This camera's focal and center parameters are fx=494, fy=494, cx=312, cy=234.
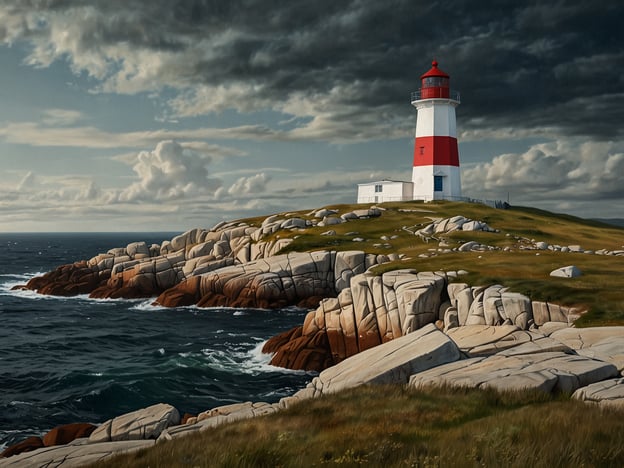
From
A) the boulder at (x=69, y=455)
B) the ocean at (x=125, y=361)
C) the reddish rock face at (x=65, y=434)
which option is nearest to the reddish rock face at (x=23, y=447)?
the reddish rock face at (x=65, y=434)

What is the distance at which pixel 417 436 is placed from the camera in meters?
8.52

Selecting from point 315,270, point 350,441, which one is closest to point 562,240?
point 315,270

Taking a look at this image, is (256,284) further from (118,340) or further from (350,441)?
(350,441)

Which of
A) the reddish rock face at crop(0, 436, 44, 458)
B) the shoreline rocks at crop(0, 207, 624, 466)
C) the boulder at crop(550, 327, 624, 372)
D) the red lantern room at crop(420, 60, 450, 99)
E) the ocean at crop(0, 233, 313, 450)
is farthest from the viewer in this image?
the red lantern room at crop(420, 60, 450, 99)

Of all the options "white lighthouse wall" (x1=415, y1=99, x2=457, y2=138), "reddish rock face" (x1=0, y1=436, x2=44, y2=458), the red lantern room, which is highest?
the red lantern room

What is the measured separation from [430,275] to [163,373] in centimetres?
1734

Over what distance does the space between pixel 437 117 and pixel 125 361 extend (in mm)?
57236

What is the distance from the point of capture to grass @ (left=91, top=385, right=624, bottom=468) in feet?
22.2

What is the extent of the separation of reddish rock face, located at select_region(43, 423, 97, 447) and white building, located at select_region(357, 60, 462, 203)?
Answer: 65.1 meters

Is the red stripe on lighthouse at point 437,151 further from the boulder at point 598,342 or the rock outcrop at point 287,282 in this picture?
the boulder at point 598,342

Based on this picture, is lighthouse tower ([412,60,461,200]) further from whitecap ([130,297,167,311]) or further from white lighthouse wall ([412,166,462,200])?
whitecap ([130,297,167,311])

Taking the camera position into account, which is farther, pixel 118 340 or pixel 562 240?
pixel 562 240

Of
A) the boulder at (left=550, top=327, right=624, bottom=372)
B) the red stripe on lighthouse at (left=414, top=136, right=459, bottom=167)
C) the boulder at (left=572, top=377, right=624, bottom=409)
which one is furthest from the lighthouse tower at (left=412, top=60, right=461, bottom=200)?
the boulder at (left=572, top=377, right=624, bottom=409)

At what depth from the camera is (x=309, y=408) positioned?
1162 cm
